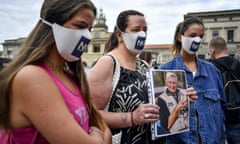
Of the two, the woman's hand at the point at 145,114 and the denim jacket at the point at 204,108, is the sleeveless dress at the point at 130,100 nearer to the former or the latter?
the woman's hand at the point at 145,114

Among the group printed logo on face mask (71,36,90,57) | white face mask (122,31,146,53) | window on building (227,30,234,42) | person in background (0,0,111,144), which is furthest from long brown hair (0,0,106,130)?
window on building (227,30,234,42)

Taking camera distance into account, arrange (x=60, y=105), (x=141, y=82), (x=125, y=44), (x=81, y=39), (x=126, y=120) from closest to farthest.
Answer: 1. (x=60, y=105)
2. (x=81, y=39)
3. (x=126, y=120)
4. (x=141, y=82)
5. (x=125, y=44)

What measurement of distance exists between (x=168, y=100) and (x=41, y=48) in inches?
36.1

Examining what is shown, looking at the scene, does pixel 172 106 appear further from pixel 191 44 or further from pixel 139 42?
pixel 191 44

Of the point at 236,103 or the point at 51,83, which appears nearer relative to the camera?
the point at 51,83

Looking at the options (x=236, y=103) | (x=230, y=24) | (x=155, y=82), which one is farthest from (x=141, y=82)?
(x=230, y=24)

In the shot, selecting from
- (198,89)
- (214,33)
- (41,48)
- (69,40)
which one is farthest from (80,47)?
(214,33)

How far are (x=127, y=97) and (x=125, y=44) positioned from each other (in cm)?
43

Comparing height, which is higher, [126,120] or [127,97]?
[127,97]

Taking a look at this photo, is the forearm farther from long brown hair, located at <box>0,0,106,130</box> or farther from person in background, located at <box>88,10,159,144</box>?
long brown hair, located at <box>0,0,106,130</box>

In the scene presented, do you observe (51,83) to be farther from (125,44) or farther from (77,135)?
(125,44)

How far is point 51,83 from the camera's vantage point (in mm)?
1082

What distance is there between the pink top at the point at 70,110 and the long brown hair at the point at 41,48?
6 cm

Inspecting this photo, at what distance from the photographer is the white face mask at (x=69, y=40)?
1.23 metres
